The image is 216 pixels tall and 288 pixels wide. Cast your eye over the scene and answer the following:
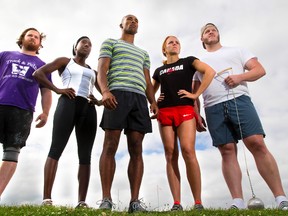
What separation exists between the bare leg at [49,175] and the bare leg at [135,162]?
1.47 m

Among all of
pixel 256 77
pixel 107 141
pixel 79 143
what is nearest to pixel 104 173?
pixel 107 141

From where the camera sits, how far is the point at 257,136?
6.93 metres

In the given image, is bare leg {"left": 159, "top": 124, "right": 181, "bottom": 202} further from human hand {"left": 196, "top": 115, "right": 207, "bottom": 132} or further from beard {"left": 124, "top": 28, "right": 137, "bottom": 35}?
beard {"left": 124, "top": 28, "right": 137, "bottom": 35}

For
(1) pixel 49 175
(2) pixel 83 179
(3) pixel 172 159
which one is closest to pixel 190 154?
(3) pixel 172 159

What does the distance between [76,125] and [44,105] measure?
43.8 inches

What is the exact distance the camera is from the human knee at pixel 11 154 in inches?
267

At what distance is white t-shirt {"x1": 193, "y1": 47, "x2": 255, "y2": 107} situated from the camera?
739 cm

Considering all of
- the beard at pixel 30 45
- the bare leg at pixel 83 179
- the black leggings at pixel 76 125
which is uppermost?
the beard at pixel 30 45

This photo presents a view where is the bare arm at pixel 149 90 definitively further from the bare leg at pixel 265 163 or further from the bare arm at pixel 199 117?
the bare leg at pixel 265 163

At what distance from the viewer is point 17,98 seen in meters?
7.09

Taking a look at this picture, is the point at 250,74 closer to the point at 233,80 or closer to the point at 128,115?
the point at 233,80

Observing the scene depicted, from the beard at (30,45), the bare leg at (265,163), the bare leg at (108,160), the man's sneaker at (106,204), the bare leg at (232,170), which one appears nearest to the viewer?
the man's sneaker at (106,204)

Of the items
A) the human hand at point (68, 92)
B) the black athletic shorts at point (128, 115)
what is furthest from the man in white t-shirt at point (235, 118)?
the human hand at point (68, 92)

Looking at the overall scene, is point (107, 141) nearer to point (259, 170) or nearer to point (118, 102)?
point (118, 102)
